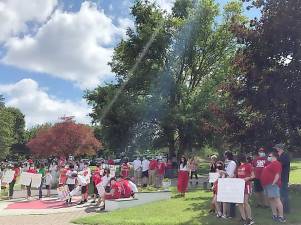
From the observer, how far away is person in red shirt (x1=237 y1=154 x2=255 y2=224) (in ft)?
43.1

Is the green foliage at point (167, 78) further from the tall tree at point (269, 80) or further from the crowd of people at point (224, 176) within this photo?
the tall tree at point (269, 80)

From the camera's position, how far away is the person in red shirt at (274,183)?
43.5 feet

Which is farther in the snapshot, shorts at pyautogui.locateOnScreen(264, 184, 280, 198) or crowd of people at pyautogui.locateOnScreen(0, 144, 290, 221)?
crowd of people at pyautogui.locateOnScreen(0, 144, 290, 221)

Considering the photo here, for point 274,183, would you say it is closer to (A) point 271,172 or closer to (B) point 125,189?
(A) point 271,172

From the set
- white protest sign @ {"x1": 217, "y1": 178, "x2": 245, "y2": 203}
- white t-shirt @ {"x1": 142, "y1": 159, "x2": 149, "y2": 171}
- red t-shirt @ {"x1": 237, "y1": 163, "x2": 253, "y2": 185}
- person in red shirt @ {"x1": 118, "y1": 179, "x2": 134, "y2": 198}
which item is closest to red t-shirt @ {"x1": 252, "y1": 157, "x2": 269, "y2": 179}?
red t-shirt @ {"x1": 237, "y1": 163, "x2": 253, "y2": 185}

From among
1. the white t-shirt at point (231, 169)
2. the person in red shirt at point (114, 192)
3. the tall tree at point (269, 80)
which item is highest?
the tall tree at point (269, 80)

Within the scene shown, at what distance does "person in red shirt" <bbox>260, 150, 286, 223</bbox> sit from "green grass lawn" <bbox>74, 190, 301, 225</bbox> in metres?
0.29

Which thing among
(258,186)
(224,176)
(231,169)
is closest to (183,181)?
(258,186)

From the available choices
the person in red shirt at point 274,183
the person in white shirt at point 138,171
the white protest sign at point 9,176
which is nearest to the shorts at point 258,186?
the person in red shirt at point 274,183

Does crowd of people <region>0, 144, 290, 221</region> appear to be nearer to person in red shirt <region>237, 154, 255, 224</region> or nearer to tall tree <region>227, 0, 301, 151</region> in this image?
person in red shirt <region>237, 154, 255, 224</region>

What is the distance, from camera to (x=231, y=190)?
Answer: 13.3m

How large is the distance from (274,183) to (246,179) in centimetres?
73

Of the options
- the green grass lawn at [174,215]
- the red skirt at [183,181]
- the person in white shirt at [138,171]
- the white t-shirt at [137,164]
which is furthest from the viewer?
the white t-shirt at [137,164]

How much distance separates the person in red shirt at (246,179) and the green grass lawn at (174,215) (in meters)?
0.35
